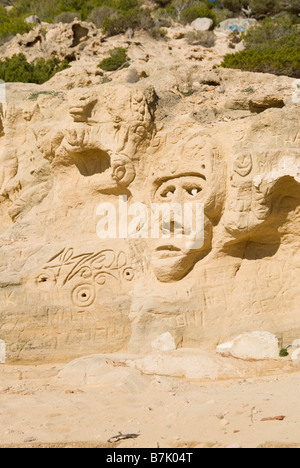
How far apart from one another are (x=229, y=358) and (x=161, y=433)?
2.33 metres

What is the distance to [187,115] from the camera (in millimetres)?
8234

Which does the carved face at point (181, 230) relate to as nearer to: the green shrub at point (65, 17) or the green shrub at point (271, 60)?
the green shrub at point (271, 60)

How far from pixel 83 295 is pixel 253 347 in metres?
2.39

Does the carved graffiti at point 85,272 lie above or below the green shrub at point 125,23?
below

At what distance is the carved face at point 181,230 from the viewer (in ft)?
24.6

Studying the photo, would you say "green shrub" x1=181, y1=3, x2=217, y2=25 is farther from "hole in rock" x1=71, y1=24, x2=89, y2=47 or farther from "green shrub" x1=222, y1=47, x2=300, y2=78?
"green shrub" x1=222, y1=47, x2=300, y2=78

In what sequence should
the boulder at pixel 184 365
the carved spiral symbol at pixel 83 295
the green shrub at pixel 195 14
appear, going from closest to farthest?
the boulder at pixel 184 365, the carved spiral symbol at pixel 83 295, the green shrub at pixel 195 14

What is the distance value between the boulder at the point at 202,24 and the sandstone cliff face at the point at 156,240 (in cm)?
2033

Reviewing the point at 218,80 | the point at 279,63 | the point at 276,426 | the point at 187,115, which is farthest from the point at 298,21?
the point at 276,426

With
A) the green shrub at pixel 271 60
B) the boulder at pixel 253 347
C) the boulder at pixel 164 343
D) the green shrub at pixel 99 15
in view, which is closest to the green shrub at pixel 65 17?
the green shrub at pixel 99 15

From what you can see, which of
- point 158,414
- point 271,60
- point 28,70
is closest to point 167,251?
point 158,414

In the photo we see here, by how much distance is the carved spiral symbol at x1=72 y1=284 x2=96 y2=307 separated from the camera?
775 centimetres

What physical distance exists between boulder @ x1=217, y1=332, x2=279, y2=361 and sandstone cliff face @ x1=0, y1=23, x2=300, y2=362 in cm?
19

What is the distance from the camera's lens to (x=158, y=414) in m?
4.98
